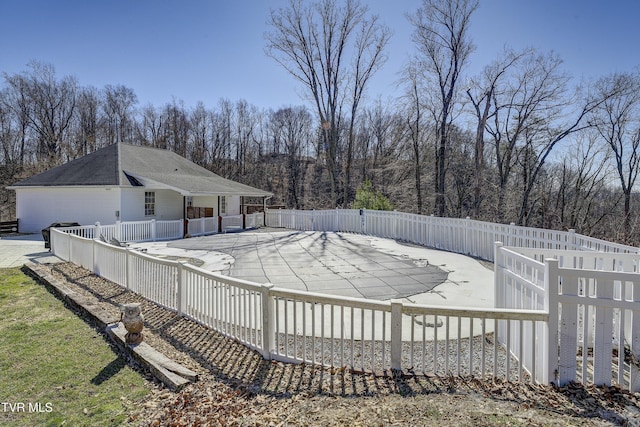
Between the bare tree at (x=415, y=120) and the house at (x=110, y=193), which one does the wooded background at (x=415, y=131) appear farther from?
the house at (x=110, y=193)

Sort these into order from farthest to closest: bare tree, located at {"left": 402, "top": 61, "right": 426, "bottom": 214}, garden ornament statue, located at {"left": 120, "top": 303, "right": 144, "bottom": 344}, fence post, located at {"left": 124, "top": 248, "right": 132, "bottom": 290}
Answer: bare tree, located at {"left": 402, "top": 61, "right": 426, "bottom": 214} → fence post, located at {"left": 124, "top": 248, "right": 132, "bottom": 290} → garden ornament statue, located at {"left": 120, "top": 303, "right": 144, "bottom": 344}

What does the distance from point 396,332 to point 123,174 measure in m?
16.6

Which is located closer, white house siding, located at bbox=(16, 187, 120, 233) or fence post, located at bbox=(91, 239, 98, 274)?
fence post, located at bbox=(91, 239, 98, 274)

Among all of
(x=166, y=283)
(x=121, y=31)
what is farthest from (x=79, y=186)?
(x=166, y=283)

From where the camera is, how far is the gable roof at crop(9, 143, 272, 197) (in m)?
15.6

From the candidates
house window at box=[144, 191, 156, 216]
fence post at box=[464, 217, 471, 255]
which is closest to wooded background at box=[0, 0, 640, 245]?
fence post at box=[464, 217, 471, 255]

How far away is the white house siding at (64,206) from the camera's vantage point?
15406 millimetres

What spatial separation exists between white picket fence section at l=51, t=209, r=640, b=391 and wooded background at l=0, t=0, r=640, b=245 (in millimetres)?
11064

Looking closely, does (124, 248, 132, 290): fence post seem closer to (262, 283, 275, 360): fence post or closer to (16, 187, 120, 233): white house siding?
(262, 283, 275, 360): fence post

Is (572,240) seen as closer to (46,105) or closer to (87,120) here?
(87,120)

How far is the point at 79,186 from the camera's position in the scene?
15.5 metres

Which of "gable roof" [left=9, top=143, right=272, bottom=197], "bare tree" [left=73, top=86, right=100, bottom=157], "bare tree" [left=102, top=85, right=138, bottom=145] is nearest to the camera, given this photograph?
"gable roof" [left=9, top=143, right=272, bottom=197]

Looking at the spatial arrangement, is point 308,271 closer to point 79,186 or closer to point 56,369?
point 56,369

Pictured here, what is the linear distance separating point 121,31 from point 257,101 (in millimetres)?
24428
